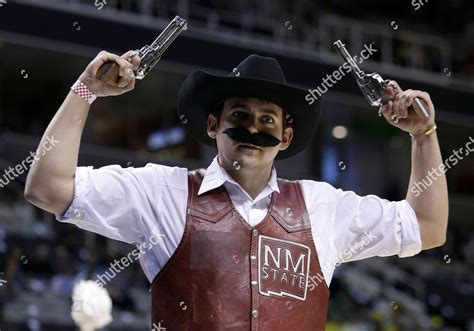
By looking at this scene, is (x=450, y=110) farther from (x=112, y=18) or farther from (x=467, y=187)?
(x=112, y=18)

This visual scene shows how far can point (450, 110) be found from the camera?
17281 mm

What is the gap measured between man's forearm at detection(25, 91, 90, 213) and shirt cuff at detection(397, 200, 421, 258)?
108 cm

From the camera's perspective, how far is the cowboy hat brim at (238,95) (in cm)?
323

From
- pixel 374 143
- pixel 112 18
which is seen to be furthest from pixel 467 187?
pixel 112 18

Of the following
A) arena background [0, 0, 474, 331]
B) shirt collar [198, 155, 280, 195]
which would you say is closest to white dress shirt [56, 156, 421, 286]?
shirt collar [198, 155, 280, 195]

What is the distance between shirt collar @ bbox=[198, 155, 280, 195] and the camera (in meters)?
3.23

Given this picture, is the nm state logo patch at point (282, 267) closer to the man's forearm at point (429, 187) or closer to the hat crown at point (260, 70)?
the man's forearm at point (429, 187)

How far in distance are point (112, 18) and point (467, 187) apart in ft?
32.4

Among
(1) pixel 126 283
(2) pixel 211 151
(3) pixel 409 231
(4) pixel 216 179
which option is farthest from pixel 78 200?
(2) pixel 211 151

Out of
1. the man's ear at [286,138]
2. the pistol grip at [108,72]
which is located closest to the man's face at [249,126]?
the man's ear at [286,138]

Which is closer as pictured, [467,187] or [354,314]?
[354,314]

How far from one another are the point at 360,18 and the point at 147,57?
57.2 ft

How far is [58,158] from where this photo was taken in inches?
112

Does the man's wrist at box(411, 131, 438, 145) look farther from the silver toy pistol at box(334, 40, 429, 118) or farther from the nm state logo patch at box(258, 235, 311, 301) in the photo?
the nm state logo patch at box(258, 235, 311, 301)
